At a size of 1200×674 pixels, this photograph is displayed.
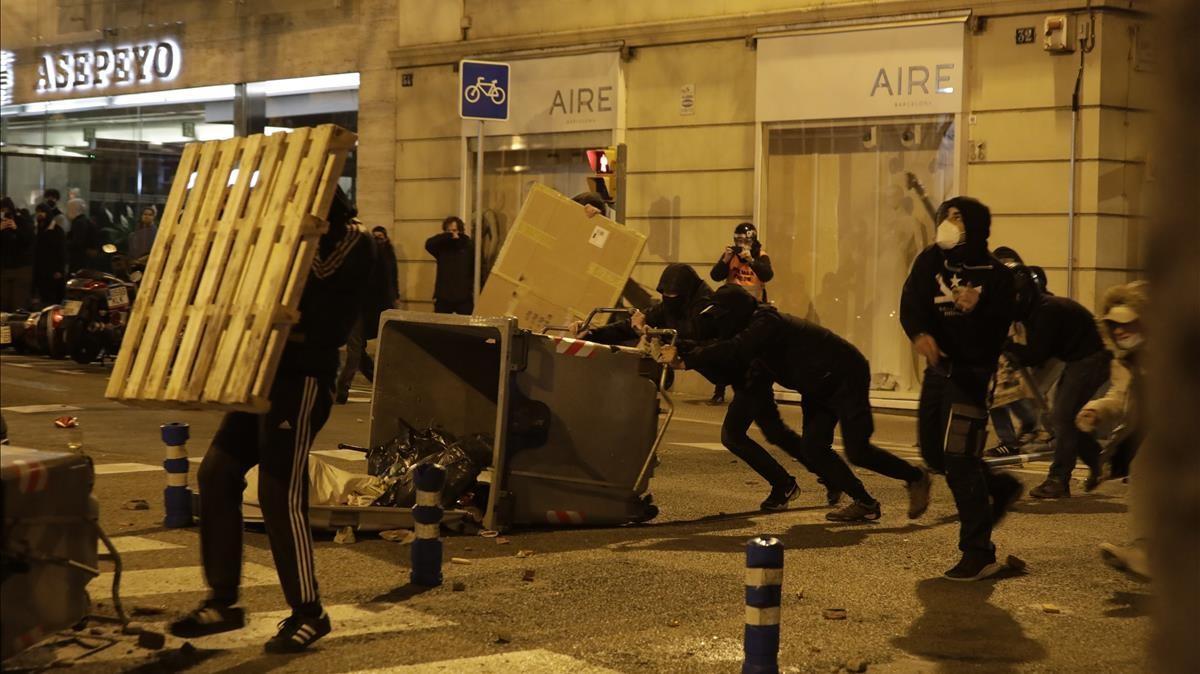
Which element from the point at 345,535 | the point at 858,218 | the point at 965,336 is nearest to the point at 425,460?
the point at 345,535

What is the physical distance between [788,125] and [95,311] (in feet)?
27.8

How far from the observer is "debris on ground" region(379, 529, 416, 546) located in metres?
8.20

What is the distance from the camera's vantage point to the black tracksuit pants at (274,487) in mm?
5867

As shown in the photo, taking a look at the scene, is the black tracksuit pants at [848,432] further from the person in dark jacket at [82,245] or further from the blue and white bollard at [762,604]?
the person in dark jacket at [82,245]

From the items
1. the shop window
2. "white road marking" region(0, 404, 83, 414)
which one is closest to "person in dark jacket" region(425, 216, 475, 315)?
the shop window

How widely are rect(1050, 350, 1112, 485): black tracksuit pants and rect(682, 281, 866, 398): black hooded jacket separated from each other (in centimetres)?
182

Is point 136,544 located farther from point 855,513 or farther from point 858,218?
point 858,218

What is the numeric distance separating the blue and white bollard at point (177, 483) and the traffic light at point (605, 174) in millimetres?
9786

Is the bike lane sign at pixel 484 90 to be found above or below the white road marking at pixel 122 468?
above

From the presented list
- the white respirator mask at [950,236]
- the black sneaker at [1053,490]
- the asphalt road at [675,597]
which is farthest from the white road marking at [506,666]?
the black sneaker at [1053,490]

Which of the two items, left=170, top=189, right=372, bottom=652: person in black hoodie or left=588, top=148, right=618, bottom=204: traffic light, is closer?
left=170, top=189, right=372, bottom=652: person in black hoodie

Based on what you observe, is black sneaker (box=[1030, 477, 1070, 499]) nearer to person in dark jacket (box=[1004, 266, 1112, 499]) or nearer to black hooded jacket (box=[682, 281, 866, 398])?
person in dark jacket (box=[1004, 266, 1112, 499])

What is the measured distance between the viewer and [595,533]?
Result: 873cm

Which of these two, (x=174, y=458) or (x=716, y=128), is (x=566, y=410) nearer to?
(x=174, y=458)
